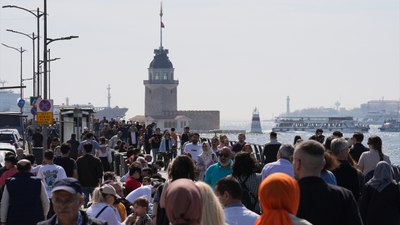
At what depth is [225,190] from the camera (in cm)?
934

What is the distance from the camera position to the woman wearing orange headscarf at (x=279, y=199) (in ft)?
22.7

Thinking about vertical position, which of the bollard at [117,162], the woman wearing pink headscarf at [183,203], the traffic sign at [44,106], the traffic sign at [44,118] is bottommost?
the bollard at [117,162]

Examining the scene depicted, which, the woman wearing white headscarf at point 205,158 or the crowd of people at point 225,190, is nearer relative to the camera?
the crowd of people at point 225,190

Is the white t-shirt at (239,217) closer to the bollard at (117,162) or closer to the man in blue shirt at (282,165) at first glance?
the man in blue shirt at (282,165)

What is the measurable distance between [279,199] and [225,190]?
7.94 ft

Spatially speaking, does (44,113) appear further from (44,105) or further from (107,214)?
(107,214)

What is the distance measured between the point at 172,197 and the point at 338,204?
252 cm

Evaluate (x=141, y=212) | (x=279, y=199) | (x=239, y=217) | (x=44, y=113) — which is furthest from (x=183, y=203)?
(x=44, y=113)

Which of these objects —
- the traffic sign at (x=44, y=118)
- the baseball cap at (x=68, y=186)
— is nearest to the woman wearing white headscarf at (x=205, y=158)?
the traffic sign at (x=44, y=118)

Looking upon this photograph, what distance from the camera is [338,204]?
8383 mm

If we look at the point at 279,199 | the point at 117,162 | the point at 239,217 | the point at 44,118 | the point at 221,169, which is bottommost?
the point at 117,162

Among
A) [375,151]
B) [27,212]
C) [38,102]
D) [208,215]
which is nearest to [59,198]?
[208,215]

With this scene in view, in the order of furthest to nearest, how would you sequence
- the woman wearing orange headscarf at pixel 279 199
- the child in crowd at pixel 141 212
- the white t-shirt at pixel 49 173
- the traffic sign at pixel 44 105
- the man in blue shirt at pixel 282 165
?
the traffic sign at pixel 44 105 → the white t-shirt at pixel 49 173 → the man in blue shirt at pixel 282 165 → the child in crowd at pixel 141 212 → the woman wearing orange headscarf at pixel 279 199

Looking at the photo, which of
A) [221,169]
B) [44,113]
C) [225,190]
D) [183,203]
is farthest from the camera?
[44,113]
